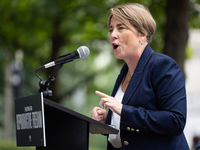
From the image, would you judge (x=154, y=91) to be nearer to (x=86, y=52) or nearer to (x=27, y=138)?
(x=86, y=52)

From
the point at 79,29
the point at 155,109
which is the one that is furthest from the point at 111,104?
the point at 79,29

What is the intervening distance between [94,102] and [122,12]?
35.8 metres

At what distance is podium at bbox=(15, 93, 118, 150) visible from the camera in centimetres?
237

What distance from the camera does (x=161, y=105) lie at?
2.55 m

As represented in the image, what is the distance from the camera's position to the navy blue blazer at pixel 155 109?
2479 millimetres

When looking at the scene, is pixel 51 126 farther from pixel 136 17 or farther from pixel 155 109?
pixel 136 17

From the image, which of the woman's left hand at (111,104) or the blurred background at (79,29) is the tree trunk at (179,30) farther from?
the woman's left hand at (111,104)

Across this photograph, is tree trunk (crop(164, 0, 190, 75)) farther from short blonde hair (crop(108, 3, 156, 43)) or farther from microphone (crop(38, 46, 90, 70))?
microphone (crop(38, 46, 90, 70))

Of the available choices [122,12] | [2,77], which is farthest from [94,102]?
[122,12]

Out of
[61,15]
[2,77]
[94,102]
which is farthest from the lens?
[94,102]

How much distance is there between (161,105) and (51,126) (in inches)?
31.7

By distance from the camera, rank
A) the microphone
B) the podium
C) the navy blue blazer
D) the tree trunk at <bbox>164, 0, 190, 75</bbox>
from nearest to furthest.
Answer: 1. the podium
2. the navy blue blazer
3. the microphone
4. the tree trunk at <bbox>164, 0, 190, 75</bbox>

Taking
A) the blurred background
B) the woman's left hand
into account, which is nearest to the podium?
the woman's left hand

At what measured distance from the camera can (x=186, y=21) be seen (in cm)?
777
